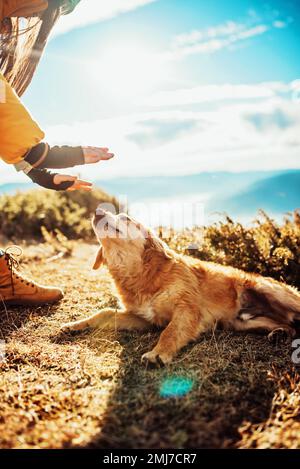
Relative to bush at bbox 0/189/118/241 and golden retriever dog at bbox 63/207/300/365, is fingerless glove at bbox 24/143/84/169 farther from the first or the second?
bush at bbox 0/189/118/241

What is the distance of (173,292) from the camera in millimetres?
3543

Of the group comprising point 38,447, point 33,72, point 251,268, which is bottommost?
point 251,268

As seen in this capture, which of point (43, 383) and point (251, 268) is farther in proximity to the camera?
point (251, 268)

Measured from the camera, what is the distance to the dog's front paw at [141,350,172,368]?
2879 mm

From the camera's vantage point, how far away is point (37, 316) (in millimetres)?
3965

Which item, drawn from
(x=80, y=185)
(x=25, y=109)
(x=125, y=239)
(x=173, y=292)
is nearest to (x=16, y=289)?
(x=125, y=239)

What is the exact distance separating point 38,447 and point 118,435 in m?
0.41

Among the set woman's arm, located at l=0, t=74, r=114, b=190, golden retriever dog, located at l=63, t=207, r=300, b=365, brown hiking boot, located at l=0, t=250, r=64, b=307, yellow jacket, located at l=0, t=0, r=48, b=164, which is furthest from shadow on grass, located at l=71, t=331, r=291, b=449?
yellow jacket, located at l=0, t=0, r=48, b=164

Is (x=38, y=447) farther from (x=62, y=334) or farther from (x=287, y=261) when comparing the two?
(x=287, y=261)

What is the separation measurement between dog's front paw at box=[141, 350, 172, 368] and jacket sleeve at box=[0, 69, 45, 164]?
5.95 feet

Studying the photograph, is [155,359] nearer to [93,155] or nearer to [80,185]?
[80,185]

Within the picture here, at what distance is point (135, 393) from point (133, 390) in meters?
0.05

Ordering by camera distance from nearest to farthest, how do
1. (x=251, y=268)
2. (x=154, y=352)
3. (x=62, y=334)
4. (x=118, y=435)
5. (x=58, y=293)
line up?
(x=118, y=435) < (x=154, y=352) < (x=62, y=334) < (x=58, y=293) < (x=251, y=268)
